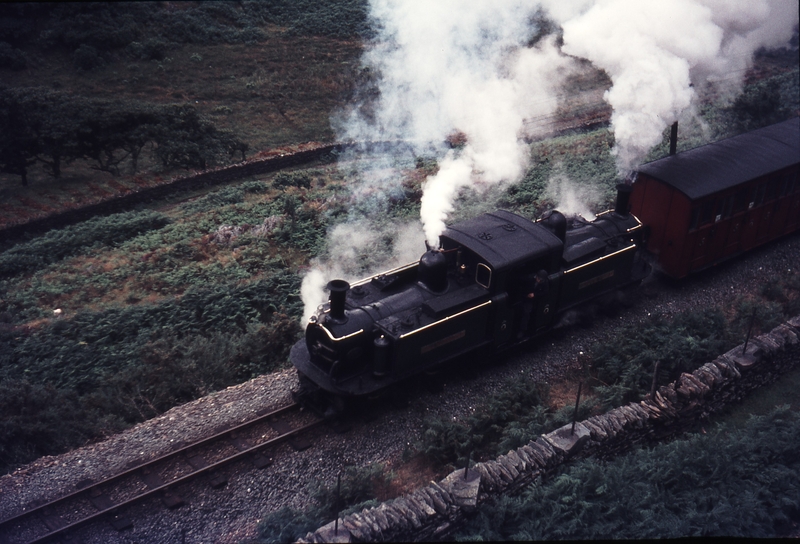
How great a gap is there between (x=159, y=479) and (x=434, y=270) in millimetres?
5260

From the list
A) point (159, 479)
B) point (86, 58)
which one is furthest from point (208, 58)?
point (159, 479)

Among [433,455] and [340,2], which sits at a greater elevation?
[340,2]

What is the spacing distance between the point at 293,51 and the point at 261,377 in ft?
75.9

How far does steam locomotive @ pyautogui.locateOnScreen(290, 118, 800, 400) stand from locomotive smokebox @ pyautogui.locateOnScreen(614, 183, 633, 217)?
2 cm

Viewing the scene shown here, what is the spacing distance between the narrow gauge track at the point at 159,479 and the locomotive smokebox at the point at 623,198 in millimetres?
8046

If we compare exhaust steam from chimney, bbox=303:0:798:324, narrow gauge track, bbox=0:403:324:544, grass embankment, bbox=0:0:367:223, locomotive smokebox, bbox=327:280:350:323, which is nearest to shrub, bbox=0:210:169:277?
grass embankment, bbox=0:0:367:223

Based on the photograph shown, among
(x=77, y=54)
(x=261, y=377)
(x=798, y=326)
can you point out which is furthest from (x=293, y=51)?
(x=798, y=326)

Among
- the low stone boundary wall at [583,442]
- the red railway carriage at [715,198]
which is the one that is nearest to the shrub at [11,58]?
the red railway carriage at [715,198]

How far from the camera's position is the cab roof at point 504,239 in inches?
433

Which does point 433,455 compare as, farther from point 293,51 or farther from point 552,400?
point 293,51

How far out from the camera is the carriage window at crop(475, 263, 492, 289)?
10.9 metres

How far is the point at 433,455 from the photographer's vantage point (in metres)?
9.97

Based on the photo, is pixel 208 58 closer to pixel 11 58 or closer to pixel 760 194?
pixel 11 58

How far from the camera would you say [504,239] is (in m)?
11.4
